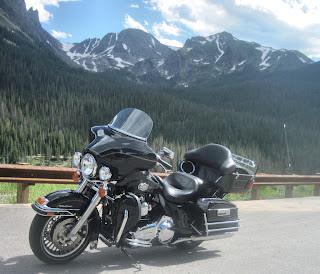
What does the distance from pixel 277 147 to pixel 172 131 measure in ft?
118

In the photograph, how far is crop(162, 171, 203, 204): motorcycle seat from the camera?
446 centimetres

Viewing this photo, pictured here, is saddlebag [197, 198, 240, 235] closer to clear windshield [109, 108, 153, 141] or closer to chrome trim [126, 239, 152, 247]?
chrome trim [126, 239, 152, 247]

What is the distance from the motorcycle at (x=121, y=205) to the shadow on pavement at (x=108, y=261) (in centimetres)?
13

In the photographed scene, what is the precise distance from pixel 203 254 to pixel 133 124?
206cm

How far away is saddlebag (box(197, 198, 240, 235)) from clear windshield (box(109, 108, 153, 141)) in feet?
4.07

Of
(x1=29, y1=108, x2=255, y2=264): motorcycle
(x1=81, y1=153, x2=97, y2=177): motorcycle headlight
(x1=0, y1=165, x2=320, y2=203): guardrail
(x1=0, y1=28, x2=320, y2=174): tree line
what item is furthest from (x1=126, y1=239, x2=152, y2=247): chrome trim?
(x1=0, y1=28, x2=320, y2=174): tree line

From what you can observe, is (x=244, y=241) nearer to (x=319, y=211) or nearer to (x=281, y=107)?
(x=319, y=211)

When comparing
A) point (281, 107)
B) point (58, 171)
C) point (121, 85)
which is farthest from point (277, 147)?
point (58, 171)

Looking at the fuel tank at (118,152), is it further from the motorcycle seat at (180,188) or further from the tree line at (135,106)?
the tree line at (135,106)

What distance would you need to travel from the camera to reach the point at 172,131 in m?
123

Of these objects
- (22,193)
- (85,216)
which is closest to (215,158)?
(85,216)

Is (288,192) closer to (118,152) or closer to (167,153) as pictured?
(167,153)

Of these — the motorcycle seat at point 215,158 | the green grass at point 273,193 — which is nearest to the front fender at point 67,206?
the motorcycle seat at point 215,158

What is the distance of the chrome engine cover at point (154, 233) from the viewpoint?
159 inches
